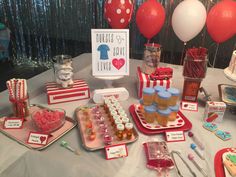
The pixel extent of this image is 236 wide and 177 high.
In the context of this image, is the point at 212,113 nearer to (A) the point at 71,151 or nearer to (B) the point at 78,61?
(A) the point at 71,151

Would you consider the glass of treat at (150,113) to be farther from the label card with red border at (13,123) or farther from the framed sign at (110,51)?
the label card with red border at (13,123)

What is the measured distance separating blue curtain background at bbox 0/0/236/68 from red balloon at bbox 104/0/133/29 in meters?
1.29

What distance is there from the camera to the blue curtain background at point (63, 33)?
3.24 metres

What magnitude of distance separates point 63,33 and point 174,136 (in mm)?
3119

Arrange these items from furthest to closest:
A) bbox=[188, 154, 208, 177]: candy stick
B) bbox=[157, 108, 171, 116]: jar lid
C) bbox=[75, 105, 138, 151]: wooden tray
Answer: bbox=[157, 108, 171, 116]: jar lid < bbox=[75, 105, 138, 151]: wooden tray < bbox=[188, 154, 208, 177]: candy stick

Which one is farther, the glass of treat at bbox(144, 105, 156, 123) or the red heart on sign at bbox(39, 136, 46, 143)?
the glass of treat at bbox(144, 105, 156, 123)

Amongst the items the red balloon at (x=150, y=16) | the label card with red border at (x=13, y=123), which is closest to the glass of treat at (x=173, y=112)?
the label card with red border at (x=13, y=123)

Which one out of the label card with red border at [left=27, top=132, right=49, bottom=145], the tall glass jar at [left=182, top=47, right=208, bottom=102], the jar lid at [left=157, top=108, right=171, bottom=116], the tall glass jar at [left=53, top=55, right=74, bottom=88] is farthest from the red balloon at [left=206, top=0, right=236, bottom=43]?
the label card with red border at [left=27, top=132, right=49, bottom=145]

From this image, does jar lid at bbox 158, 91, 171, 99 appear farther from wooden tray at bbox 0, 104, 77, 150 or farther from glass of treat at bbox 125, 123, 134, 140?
wooden tray at bbox 0, 104, 77, 150

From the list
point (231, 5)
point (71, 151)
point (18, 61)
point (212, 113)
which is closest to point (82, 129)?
point (71, 151)

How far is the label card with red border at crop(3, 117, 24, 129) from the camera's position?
3.88 ft

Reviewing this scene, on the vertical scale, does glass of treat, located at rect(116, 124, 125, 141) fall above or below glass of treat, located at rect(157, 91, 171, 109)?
below

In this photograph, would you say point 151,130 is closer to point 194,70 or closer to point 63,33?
point 194,70

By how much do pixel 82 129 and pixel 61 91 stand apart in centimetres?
37
